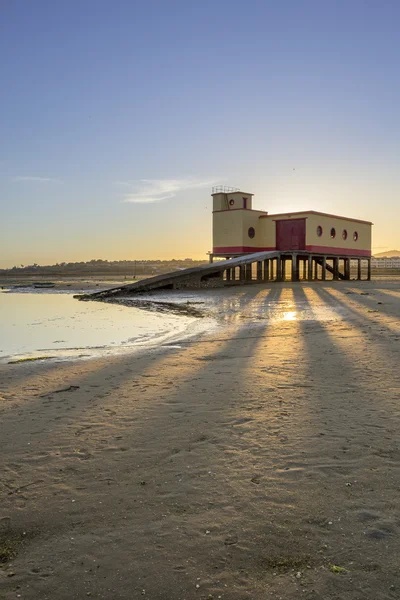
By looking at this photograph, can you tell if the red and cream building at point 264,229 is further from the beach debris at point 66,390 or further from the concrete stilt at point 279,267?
the beach debris at point 66,390

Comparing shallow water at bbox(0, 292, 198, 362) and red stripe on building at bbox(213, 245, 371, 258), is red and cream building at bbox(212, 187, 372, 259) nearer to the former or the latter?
red stripe on building at bbox(213, 245, 371, 258)

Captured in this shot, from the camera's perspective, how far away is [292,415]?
4.95 meters

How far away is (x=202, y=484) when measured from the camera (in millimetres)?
3492

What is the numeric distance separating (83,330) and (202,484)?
10.4 metres

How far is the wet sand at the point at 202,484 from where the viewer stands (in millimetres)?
2527

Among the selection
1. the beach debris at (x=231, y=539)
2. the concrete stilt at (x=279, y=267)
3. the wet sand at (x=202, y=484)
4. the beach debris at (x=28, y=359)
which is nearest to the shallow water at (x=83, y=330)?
the beach debris at (x=28, y=359)

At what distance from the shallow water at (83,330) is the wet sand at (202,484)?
10.7ft

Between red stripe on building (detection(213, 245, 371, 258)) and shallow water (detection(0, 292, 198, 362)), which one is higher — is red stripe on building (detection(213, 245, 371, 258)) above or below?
above

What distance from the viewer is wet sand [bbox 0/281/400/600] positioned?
253cm

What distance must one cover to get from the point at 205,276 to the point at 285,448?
83.6 feet

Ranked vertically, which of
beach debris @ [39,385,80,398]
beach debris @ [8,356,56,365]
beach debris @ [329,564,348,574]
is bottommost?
beach debris @ [329,564,348,574]

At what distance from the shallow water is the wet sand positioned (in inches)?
129

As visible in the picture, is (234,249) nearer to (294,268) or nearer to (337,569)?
(294,268)

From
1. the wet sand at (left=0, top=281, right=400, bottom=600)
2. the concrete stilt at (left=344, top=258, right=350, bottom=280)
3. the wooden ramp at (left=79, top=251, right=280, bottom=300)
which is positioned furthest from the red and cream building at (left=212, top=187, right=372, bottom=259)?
the wet sand at (left=0, top=281, right=400, bottom=600)
